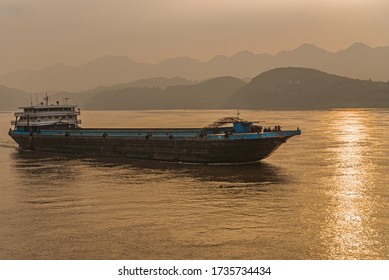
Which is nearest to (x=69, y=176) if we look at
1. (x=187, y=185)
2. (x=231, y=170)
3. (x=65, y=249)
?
(x=187, y=185)

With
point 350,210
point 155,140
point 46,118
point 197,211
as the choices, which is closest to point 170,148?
point 155,140

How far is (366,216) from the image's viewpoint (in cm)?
3139

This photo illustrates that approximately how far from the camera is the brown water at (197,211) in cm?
2555

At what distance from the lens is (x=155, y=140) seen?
59.4 meters

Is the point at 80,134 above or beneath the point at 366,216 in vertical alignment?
above

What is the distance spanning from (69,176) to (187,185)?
14.9 m

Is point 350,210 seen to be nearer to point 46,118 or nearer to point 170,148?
point 170,148

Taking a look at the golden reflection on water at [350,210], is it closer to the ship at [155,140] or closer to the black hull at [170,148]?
the ship at [155,140]

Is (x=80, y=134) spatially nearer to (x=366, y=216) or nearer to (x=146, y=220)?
(x=146, y=220)

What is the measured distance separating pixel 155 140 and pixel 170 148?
109 inches

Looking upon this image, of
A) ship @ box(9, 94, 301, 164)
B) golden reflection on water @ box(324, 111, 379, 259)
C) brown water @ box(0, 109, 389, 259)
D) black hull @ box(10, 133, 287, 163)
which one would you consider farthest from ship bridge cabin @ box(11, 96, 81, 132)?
golden reflection on water @ box(324, 111, 379, 259)

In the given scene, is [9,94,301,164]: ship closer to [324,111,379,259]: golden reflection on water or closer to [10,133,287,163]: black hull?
[10,133,287,163]: black hull

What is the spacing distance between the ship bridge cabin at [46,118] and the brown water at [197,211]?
22.1m

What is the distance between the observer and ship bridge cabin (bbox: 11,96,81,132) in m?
78.4
